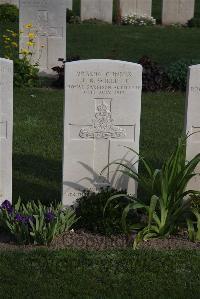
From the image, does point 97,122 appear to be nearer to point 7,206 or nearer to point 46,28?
point 7,206

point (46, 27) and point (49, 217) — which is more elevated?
point (46, 27)

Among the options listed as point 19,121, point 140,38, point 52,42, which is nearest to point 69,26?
point 140,38

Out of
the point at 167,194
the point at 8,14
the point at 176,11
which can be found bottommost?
the point at 167,194

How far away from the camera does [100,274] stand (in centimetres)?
611

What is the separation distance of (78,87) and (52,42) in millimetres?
8245

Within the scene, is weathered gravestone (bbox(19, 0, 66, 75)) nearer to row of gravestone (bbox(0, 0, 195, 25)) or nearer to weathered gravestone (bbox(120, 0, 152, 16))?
row of gravestone (bbox(0, 0, 195, 25))

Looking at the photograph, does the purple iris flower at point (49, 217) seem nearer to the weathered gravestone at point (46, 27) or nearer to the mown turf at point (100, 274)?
the mown turf at point (100, 274)

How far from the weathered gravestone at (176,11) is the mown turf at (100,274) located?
739 inches

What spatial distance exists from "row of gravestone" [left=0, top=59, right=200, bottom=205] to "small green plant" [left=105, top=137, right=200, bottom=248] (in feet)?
1.18

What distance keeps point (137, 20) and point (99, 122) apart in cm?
1746

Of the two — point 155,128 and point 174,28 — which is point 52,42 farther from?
point 174,28

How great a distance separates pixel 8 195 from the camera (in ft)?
23.9

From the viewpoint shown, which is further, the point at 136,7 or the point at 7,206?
the point at 136,7

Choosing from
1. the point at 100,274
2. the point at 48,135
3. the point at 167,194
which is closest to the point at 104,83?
the point at 167,194
